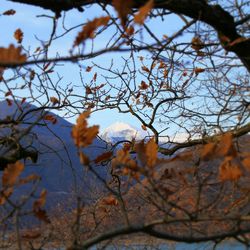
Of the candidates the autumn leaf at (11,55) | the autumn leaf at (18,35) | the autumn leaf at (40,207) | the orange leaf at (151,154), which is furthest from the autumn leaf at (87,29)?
the autumn leaf at (18,35)

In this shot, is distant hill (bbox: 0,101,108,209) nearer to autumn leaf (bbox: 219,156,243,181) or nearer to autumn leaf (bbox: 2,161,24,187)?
autumn leaf (bbox: 2,161,24,187)

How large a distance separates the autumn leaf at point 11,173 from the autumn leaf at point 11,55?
0.29m

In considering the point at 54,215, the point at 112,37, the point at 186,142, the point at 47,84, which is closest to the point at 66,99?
the point at 47,84

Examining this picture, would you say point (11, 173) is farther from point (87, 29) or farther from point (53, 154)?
point (53, 154)

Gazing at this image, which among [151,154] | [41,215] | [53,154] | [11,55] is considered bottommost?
[41,215]

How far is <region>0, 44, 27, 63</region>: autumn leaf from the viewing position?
94 cm

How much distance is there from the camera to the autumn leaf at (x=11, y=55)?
943 millimetres

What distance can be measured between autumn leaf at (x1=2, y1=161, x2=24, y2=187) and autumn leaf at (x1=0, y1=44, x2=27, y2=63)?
290 mm

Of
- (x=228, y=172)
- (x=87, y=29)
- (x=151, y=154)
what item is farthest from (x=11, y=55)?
(x=228, y=172)

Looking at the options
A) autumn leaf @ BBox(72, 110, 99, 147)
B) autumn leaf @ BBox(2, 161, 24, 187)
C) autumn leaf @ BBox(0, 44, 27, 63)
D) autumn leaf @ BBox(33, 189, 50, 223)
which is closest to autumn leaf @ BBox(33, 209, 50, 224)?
autumn leaf @ BBox(33, 189, 50, 223)

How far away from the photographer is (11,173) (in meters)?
1.11

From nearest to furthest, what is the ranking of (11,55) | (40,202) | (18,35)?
(11,55)
(40,202)
(18,35)

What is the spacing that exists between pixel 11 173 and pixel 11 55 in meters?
0.33

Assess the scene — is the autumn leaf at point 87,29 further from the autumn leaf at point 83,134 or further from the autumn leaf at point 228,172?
the autumn leaf at point 228,172
